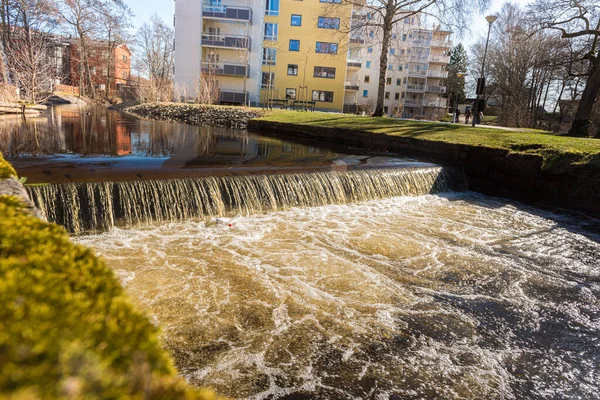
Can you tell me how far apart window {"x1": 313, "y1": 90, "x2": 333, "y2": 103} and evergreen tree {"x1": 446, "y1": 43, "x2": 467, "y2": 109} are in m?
26.7

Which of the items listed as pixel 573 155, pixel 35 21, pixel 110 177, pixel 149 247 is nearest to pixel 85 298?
pixel 149 247

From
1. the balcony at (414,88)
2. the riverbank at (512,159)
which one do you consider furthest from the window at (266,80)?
the balcony at (414,88)

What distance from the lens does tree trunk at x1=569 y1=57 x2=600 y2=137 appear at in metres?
17.1

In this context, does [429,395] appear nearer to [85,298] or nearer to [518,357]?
[518,357]

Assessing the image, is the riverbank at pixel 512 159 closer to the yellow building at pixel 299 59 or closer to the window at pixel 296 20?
the yellow building at pixel 299 59

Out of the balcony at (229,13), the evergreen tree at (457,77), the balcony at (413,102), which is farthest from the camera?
the evergreen tree at (457,77)

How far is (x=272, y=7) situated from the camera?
1421 inches

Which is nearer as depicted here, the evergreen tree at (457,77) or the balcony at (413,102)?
the balcony at (413,102)

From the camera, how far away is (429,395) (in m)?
3.02

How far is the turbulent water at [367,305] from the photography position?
319 cm

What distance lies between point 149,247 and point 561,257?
6525 millimetres

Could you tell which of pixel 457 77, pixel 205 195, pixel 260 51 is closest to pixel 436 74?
pixel 457 77

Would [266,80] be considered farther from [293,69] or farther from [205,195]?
[205,195]

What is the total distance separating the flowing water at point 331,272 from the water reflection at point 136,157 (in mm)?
61
